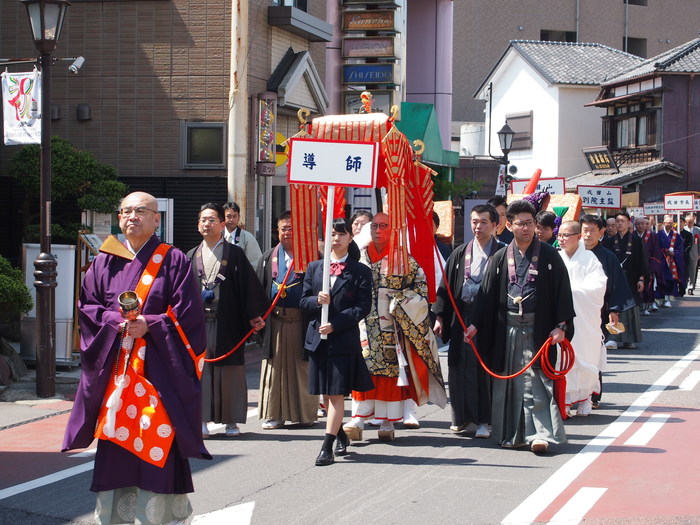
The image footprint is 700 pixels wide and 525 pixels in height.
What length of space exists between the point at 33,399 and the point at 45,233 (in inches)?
67.5

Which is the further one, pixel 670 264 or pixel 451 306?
pixel 670 264

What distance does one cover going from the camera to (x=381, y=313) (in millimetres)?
8508

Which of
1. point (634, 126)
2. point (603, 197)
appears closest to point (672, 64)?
point (634, 126)

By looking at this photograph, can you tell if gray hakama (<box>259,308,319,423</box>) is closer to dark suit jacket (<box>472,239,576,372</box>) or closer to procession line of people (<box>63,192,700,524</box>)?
procession line of people (<box>63,192,700,524</box>)

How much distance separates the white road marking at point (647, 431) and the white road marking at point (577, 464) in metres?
0.14

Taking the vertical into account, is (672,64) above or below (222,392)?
above

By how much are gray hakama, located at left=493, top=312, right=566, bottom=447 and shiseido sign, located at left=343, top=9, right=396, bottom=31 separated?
13.3 metres

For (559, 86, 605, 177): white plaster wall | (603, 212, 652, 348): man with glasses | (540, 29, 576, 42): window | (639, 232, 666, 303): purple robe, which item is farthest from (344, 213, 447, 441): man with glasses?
(540, 29, 576, 42): window

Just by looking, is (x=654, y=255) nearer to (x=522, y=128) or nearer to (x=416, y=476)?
(x=416, y=476)

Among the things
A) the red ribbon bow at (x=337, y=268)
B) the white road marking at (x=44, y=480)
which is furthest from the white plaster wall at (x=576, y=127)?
the white road marking at (x=44, y=480)

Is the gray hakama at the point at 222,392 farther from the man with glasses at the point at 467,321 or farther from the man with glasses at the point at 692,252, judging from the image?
the man with glasses at the point at 692,252

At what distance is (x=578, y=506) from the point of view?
629 centimetres

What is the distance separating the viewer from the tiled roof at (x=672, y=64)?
38156 millimetres

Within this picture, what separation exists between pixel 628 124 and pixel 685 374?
102 ft
